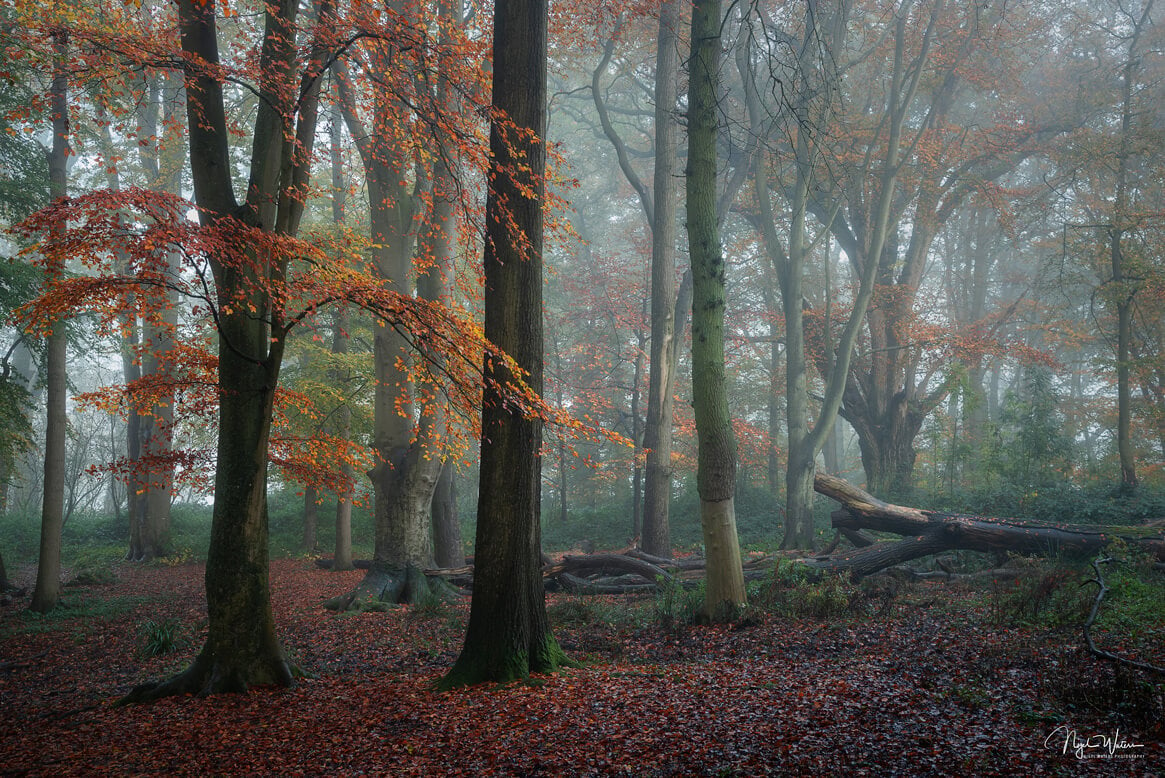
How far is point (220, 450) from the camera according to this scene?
21.2 feet

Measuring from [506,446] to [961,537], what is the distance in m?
8.36

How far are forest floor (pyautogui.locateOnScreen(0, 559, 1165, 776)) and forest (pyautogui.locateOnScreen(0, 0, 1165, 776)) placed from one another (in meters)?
0.04

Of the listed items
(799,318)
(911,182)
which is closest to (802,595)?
(799,318)

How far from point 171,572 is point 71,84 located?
45.8 ft

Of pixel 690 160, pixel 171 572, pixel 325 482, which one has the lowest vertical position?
pixel 171 572

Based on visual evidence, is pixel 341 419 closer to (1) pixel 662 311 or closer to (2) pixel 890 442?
(1) pixel 662 311

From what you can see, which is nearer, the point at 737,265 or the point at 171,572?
the point at 171,572

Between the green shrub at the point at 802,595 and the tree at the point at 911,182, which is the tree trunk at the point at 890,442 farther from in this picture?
the green shrub at the point at 802,595

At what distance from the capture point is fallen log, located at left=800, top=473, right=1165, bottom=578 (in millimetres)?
9805

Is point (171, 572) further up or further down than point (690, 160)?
further down

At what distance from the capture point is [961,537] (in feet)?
34.6

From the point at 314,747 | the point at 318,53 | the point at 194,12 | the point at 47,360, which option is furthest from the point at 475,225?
the point at 47,360

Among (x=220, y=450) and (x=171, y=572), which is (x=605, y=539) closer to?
(x=171, y=572)
